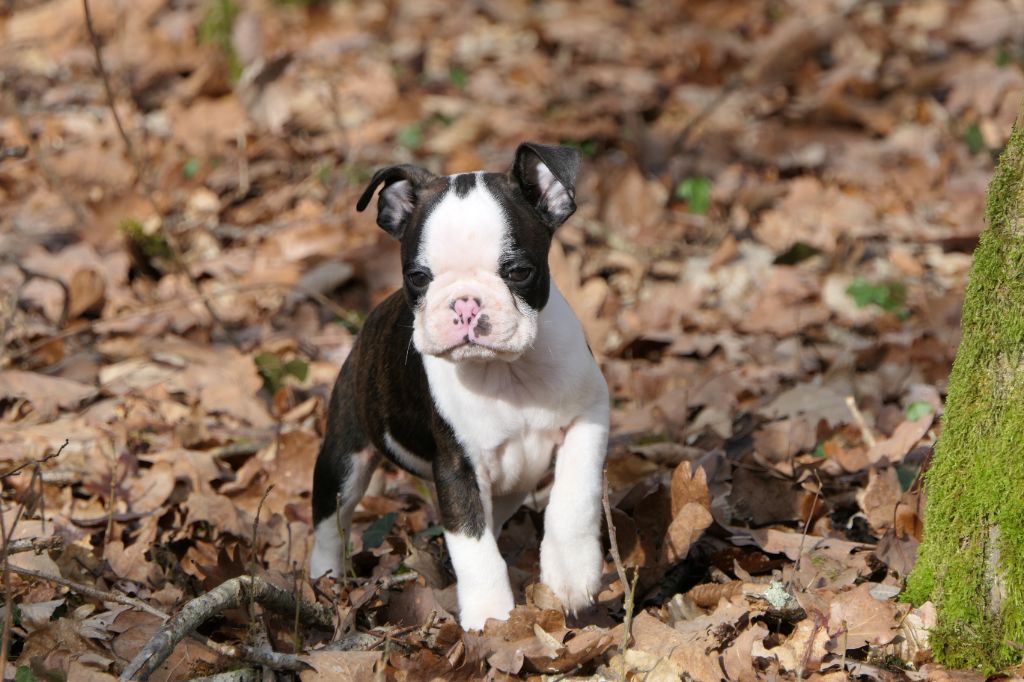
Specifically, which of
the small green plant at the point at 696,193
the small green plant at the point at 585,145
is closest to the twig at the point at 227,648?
the small green plant at the point at 696,193

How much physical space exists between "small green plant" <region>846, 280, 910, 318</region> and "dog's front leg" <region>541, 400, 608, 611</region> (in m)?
3.78

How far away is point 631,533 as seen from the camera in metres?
4.38

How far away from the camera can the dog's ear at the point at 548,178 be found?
3969 mm

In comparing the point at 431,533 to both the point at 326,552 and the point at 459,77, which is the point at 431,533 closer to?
the point at 326,552

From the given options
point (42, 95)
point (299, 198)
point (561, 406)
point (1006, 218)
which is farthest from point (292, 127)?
point (1006, 218)

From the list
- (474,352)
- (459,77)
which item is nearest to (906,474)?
(474,352)

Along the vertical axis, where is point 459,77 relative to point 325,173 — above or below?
above

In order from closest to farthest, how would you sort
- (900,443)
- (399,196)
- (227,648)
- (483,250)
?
1. (227,648)
2. (483,250)
3. (399,196)
4. (900,443)

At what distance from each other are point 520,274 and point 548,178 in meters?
0.44

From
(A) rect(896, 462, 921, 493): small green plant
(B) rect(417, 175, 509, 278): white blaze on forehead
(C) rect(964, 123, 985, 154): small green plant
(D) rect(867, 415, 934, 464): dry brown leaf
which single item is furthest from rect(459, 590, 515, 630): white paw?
(C) rect(964, 123, 985, 154): small green plant

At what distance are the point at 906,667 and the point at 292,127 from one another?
296 inches

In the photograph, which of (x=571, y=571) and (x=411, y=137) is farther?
(x=411, y=137)

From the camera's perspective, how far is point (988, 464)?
3.43 m

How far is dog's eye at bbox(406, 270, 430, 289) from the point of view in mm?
3994
